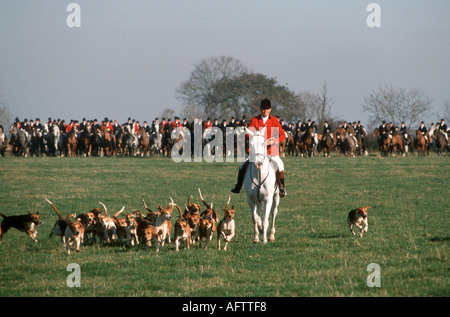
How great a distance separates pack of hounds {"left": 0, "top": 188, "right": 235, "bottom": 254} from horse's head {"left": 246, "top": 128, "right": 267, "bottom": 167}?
0.86m

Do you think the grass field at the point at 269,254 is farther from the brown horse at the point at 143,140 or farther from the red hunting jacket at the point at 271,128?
the brown horse at the point at 143,140

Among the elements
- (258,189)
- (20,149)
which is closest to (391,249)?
(258,189)

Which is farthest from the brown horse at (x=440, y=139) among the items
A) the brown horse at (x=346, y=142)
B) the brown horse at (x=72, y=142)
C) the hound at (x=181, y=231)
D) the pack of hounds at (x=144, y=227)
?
the hound at (x=181, y=231)

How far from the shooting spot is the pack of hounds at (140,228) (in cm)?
906

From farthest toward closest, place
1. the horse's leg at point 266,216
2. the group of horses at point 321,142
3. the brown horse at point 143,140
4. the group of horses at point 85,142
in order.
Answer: the brown horse at point 143,140 → the group of horses at point 85,142 → the group of horses at point 321,142 → the horse's leg at point 266,216

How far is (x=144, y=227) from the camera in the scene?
30.4 ft

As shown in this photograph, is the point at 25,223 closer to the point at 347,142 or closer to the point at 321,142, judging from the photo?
the point at 321,142

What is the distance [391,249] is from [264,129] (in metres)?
2.80

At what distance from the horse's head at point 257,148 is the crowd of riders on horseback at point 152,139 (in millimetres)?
26855

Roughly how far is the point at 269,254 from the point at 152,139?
102 ft

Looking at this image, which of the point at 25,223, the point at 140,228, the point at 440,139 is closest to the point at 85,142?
the point at 440,139

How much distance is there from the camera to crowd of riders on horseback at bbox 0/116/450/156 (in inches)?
1452

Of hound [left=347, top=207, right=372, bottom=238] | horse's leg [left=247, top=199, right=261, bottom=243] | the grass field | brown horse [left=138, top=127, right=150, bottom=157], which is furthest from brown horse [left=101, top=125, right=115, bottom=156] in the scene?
hound [left=347, top=207, right=372, bottom=238]

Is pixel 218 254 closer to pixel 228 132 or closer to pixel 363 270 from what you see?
pixel 363 270
